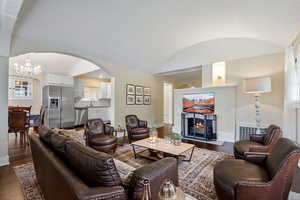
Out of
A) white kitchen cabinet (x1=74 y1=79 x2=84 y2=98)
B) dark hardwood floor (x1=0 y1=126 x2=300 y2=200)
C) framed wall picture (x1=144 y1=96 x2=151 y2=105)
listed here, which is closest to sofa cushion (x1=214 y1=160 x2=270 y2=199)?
dark hardwood floor (x1=0 y1=126 x2=300 y2=200)

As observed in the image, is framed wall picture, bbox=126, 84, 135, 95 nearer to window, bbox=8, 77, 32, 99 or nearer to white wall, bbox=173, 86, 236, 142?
white wall, bbox=173, 86, 236, 142

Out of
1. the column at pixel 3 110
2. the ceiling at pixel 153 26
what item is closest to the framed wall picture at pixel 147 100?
the ceiling at pixel 153 26

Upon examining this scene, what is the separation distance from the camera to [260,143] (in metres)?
2.83

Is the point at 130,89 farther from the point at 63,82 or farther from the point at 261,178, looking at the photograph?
the point at 261,178

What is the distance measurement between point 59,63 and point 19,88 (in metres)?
2.23

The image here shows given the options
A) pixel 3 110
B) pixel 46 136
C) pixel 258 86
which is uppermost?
pixel 258 86

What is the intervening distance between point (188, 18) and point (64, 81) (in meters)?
5.98

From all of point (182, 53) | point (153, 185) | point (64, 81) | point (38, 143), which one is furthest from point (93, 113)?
point (153, 185)

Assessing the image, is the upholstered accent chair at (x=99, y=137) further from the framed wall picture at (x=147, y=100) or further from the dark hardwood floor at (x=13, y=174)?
the framed wall picture at (x=147, y=100)

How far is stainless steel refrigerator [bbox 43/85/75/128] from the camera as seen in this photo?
604 centimetres

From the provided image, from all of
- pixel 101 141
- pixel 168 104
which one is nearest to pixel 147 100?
pixel 168 104

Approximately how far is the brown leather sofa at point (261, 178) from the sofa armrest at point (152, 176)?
1.84 ft

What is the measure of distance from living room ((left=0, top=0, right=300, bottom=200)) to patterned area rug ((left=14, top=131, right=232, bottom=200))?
0.02 meters

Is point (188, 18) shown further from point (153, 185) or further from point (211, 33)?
point (153, 185)
